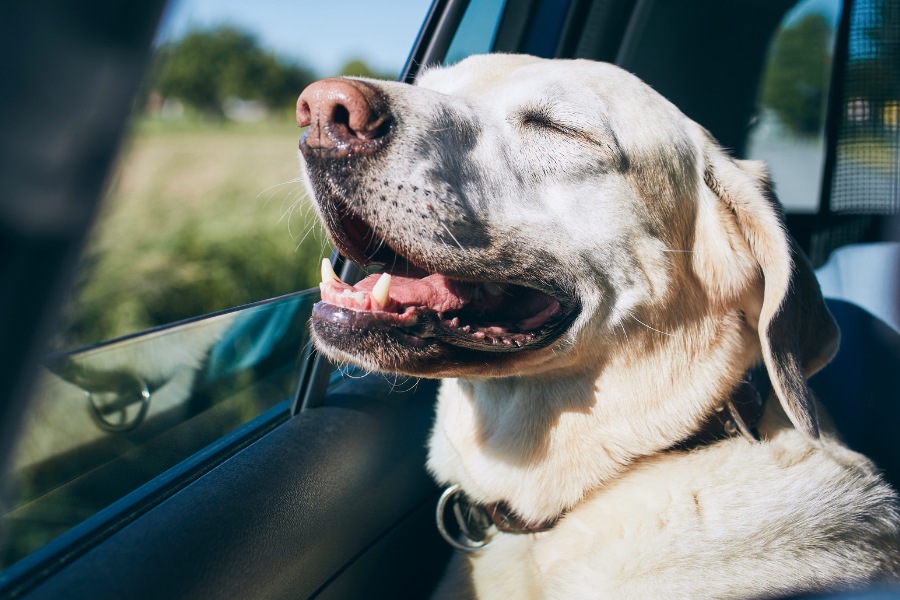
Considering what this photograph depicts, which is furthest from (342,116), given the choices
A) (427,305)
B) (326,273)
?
(427,305)

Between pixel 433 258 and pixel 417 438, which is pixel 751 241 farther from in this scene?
pixel 417 438

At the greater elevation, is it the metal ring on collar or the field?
the metal ring on collar

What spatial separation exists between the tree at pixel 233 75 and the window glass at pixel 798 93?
5321 millimetres

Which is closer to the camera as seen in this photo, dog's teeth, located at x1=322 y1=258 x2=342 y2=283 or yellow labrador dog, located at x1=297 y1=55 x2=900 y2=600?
yellow labrador dog, located at x1=297 y1=55 x2=900 y2=600

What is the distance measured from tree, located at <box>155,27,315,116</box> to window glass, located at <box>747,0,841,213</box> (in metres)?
5.32

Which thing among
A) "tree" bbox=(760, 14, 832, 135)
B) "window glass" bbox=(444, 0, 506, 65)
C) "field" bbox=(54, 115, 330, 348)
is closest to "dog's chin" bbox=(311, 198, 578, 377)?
"window glass" bbox=(444, 0, 506, 65)

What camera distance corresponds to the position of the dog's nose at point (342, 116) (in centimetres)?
166

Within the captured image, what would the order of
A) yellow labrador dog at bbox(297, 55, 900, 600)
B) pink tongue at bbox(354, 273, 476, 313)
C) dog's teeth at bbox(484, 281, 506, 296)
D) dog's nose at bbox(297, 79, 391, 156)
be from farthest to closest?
dog's teeth at bbox(484, 281, 506, 296) → pink tongue at bbox(354, 273, 476, 313) → yellow labrador dog at bbox(297, 55, 900, 600) → dog's nose at bbox(297, 79, 391, 156)

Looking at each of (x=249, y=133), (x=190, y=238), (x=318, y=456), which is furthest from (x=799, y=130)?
(x=249, y=133)

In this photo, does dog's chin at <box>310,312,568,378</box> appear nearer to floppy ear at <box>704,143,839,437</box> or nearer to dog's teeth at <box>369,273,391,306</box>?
dog's teeth at <box>369,273,391,306</box>

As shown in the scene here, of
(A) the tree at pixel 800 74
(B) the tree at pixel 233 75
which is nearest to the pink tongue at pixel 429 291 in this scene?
(A) the tree at pixel 800 74

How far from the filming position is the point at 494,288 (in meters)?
2.07

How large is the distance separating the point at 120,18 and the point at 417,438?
6.45 ft

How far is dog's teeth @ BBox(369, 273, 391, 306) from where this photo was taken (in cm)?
182
